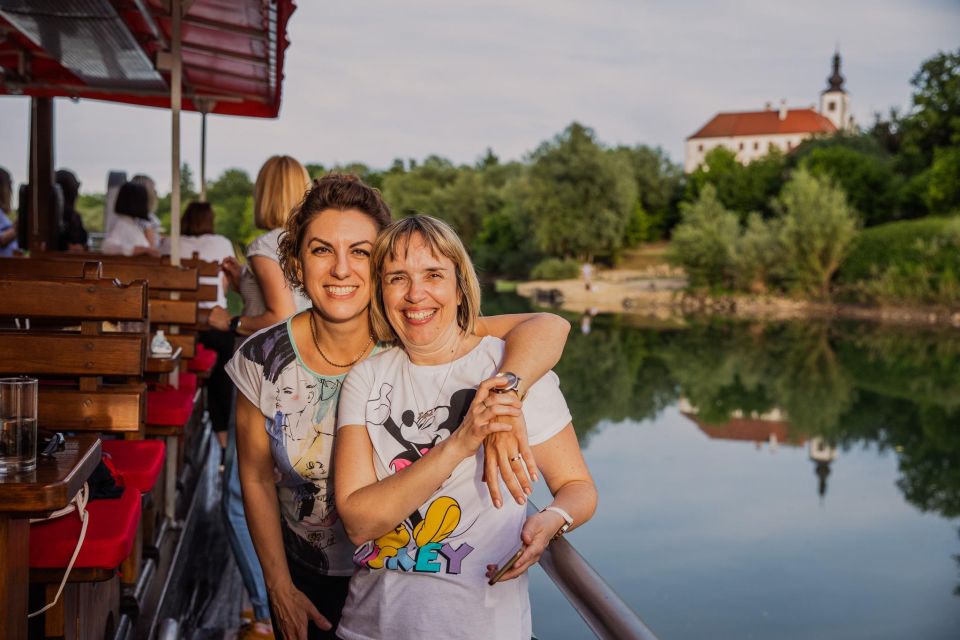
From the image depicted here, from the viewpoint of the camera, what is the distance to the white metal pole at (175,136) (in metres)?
4.33

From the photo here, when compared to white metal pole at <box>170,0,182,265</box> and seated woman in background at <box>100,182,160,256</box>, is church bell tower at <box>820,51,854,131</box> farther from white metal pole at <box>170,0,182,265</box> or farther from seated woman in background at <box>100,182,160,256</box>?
white metal pole at <box>170,0,182,265</box>

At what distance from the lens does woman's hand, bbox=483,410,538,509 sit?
1.47 meters

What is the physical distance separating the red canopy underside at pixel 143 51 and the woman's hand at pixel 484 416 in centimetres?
363

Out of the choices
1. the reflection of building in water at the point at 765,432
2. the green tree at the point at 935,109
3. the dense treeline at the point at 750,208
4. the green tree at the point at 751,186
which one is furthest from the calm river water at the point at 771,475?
the green tree at the point at 751,186

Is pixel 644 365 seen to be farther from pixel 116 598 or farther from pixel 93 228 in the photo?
pixel 116 598

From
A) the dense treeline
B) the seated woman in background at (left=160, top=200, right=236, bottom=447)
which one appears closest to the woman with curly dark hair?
the seated woman in background at (left=160, top=200, right=236, bottom=447)

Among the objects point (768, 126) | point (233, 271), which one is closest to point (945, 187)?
point (233, 271)

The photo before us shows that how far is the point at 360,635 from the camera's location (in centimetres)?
164

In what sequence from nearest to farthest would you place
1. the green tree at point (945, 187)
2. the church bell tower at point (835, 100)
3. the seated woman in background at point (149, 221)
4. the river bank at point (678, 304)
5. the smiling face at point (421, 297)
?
the smiling face at point (421, 297), the seated woman in background at point (149, 221), the river bank at point (678, 304), the green tree at point (945, 187), the church bell tower at point (835, 100)

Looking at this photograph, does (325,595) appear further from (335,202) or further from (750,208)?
(750,208)

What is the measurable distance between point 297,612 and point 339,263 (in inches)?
28.3

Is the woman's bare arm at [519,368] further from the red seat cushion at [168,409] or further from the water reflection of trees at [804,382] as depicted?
the water reflection of trees at [804,382]

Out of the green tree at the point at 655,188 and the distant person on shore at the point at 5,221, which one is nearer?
the distant person on shore at the point at 5,221

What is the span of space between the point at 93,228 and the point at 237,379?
20727mm
